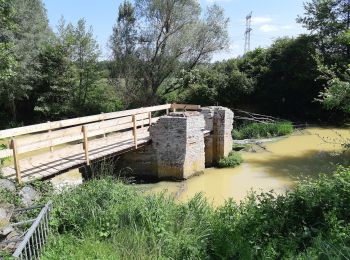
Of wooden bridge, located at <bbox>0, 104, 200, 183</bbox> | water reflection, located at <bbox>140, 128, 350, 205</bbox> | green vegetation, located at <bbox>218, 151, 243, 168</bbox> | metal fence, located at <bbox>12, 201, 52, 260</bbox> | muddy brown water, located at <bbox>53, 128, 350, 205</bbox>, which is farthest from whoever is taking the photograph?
green vegetation, located at <bbox>218, 151, 243, 168</bbox>

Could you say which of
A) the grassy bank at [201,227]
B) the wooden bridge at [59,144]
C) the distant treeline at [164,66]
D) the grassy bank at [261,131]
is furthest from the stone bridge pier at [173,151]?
the distant treeline at [164,66]

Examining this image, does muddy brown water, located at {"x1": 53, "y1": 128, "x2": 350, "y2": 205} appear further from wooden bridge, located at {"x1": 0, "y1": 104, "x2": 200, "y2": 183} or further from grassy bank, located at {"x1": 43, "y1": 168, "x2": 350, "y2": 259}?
grassy bank, located at {"x1": 43, "y1": 168, "x2": 350, "y2": 259}

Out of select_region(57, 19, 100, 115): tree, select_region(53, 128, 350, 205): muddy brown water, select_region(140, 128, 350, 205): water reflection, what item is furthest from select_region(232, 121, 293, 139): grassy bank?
select_region(57, 19, 100, 115): tree

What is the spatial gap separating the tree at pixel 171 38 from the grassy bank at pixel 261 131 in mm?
8265

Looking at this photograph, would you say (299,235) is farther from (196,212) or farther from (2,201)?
(2,201)

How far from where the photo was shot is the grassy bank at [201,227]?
4.90 m

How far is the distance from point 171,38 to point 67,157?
16407 mm

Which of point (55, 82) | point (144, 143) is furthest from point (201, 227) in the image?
point (55, 82)

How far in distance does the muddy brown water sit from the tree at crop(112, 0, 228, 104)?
10374 mm

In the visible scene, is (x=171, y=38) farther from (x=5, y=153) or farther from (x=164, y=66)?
(x=5, y=153)

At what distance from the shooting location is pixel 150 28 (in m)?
24.4

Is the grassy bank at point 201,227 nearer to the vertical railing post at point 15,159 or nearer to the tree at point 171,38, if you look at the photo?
the vertical railing post at point 15,159

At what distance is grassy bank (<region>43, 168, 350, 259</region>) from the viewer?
490 centimetres

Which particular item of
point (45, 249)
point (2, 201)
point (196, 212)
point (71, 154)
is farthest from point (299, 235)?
point (71, 154)
